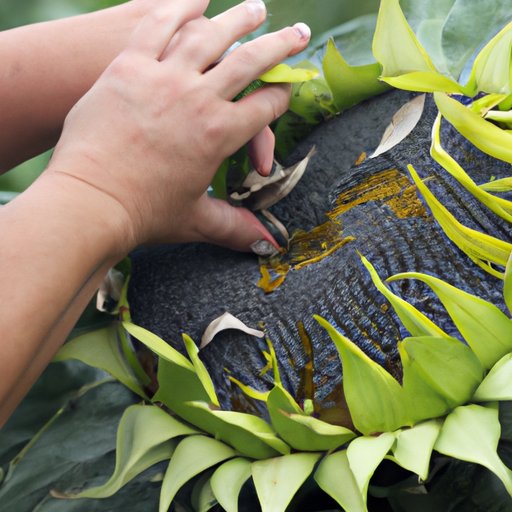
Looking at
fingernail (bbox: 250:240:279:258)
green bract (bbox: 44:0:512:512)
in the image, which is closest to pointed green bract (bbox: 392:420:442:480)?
green bract (bbox: 44:0:512:512)

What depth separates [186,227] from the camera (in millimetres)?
678

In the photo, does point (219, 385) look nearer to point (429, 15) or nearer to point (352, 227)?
point (352, 227)

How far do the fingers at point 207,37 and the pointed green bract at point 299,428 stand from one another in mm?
281

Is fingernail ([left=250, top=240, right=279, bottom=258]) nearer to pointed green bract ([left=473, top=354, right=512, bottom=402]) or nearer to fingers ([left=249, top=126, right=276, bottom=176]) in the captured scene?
fingers ([left=249, top=126, right=276, bottom=176])

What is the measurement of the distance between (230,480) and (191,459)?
0.04 m

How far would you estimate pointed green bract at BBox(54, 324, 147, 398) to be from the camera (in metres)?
0.70

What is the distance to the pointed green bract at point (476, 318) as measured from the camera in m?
0.51

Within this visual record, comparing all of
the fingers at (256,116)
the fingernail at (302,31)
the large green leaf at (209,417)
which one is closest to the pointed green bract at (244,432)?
the large green leaf at (209,417)

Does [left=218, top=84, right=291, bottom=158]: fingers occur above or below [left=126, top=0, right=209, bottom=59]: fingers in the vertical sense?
below

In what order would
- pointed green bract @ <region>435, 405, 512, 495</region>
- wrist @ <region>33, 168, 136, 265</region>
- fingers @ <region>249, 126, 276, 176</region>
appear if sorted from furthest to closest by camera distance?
fingers @ <region>249, 126, 276, 176</region>, wrist @ <region>33, 168, 136, 265</region>, pointed green bract @ <region>435, 405, 512, 495</region>

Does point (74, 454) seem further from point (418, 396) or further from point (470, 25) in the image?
point (470, 25)

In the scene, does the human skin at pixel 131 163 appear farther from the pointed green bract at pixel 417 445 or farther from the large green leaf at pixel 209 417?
the pointed green bract at pixel 417 445

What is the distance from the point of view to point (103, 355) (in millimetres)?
708

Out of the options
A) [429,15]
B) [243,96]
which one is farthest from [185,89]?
[429,15]
